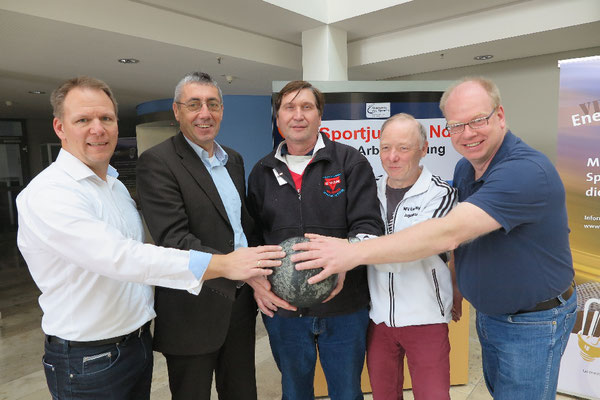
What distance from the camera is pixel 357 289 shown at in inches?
75.2

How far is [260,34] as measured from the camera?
5.63m

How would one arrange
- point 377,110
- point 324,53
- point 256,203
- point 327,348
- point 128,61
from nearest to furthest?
point 327,348 < point 256,203 < point 377,110 < point 324,53 < point 128,61

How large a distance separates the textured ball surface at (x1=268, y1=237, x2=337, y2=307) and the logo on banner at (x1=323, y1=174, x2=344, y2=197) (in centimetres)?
39

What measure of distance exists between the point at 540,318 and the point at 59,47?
18.8 ft

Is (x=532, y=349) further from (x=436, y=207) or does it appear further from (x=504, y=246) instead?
(x=436, y=207)

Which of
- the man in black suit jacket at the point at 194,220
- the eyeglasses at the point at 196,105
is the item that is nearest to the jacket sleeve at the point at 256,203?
the man in black suit jacket at the point at 194,220

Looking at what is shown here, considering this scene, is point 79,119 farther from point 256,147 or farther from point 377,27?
point 256,147

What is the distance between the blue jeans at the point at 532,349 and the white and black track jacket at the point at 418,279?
0.27m

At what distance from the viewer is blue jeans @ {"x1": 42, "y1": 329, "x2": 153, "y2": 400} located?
1457 millimetres

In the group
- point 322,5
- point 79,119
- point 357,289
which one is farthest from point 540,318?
point 322,5

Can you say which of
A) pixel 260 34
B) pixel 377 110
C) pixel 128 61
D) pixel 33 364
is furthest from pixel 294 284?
pixel 128 61

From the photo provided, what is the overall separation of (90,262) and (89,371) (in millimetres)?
456

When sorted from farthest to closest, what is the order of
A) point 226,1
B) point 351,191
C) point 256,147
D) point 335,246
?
point 256,147
point 226,1
point 351,191
point 335,246

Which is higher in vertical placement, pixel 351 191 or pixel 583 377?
pixel 351 191
